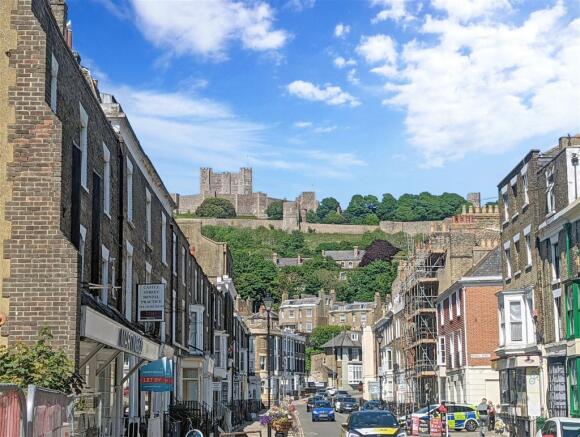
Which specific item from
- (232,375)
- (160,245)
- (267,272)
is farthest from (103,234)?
(267,272)

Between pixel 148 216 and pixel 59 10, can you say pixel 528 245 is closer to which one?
pixel 148 216

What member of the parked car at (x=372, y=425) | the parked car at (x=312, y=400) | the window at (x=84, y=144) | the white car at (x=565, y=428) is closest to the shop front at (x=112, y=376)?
the window at (x=84, y=144)

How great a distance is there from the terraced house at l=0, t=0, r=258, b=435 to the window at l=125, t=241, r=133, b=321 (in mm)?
31

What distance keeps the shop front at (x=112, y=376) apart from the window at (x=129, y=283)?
Result: 129 centimetres

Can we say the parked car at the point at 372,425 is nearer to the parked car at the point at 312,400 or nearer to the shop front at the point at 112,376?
the shop front at the point at 112,376

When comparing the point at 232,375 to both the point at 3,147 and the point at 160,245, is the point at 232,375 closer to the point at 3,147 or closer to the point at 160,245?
the point at 160,245

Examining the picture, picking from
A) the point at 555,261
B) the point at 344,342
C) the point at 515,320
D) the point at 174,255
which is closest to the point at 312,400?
the point at 515,320

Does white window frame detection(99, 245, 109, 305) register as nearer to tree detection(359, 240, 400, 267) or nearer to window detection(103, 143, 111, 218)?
window detection(103, 143, 111, 218)

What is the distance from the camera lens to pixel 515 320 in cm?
3562

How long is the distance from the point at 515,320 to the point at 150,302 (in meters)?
17.7

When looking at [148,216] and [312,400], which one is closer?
[148,216]

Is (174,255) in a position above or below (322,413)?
above

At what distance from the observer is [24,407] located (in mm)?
8070

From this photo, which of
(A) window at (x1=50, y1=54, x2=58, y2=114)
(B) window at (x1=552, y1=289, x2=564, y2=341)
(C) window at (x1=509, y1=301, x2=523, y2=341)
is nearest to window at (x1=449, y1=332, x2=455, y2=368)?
(C) window at (x1=509, y1=301, x2=523, y2=341)
